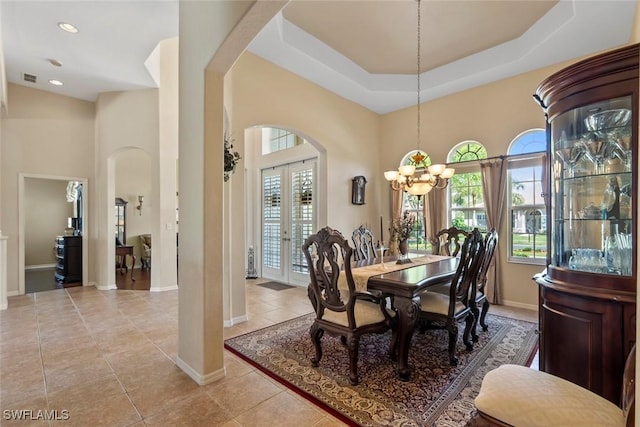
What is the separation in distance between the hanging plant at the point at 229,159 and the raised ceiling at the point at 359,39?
4.78 feet

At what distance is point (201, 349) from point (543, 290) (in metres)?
2.57

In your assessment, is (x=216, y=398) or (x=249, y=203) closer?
(x=216, y=398)

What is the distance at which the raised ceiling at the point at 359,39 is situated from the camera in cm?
350

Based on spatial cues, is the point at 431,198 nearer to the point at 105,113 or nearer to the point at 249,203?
the point at 249,203

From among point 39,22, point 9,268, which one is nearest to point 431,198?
point 39,22

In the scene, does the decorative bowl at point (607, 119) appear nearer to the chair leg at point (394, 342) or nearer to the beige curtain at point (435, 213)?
the chair leg at point (394, 342)

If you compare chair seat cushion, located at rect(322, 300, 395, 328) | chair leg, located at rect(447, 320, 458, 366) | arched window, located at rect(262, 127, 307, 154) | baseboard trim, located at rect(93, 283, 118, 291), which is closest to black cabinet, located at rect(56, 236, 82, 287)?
baseboard trim, located at rect(93, 283, 118, 291)

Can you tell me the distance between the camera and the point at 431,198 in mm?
5371

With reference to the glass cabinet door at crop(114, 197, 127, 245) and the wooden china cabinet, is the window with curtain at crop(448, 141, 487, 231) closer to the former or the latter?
the wooden china cabinet

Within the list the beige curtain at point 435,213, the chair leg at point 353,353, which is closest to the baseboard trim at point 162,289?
the chair leg at point 353,353

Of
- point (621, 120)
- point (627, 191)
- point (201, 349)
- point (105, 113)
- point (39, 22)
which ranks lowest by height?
point (201, 349)

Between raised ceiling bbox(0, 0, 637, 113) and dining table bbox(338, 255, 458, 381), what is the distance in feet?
10.1

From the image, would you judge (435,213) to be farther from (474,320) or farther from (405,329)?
(405,329)

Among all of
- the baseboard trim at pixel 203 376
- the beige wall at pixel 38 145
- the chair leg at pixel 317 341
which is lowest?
the baseboard trim at pixel 203 376
